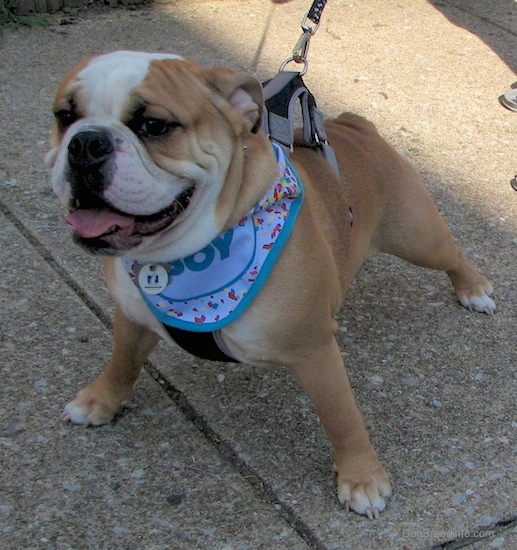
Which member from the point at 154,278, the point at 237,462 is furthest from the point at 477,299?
the point at 154,278

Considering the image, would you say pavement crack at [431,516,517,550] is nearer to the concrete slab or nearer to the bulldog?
the bulldog

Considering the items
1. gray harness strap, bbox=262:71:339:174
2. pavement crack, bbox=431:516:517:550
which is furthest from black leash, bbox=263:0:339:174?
pavement crack, bbox=431:516:517:550

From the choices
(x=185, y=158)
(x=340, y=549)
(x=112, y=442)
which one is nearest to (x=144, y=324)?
(x=112, y=442)

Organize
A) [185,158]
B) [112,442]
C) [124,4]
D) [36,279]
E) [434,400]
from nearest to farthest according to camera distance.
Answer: [185,158]
[112,442]
[434,400]
[36,279]
[124,4]

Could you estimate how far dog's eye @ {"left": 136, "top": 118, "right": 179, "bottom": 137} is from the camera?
2139mm

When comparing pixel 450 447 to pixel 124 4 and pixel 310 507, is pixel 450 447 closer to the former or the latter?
pixel 310 507

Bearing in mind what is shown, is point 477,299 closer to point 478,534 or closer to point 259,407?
point 259,407

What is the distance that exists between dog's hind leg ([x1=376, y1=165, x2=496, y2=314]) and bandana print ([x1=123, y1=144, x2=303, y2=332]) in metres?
0.83

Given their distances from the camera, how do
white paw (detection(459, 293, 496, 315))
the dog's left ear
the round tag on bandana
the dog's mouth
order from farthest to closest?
white paw (detection(459, 293, 496, 315))
the round tag on bandana
the dog's left ear
the dog's mouth

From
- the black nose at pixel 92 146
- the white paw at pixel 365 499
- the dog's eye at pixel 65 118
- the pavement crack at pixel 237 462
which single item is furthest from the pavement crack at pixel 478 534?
the dog's eye at pixel 65 118

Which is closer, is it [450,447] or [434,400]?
[450,447]

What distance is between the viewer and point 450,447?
281 centimetres

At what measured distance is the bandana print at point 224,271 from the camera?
2336 millimetres

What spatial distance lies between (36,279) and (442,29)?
3.75 m
